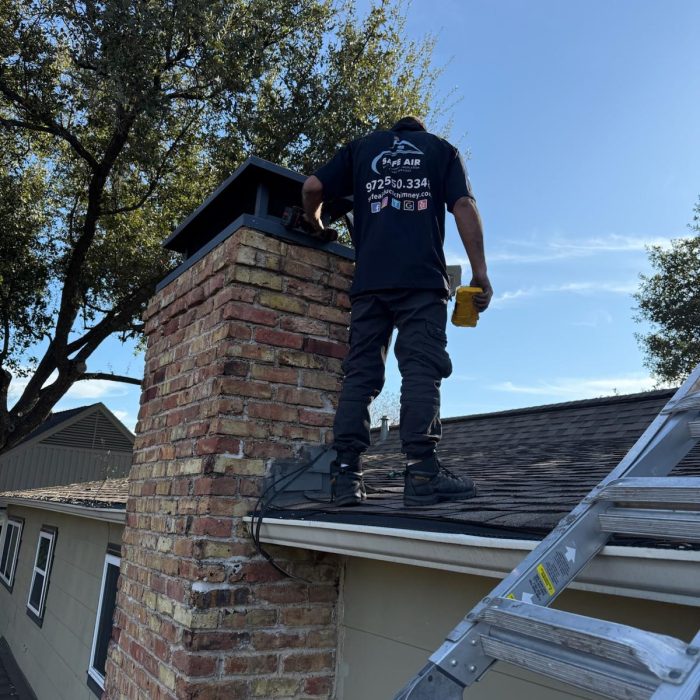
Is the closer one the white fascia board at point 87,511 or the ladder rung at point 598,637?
the ladder rung at point 598,637

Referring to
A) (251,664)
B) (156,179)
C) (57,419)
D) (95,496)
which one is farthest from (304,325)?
(57,419)

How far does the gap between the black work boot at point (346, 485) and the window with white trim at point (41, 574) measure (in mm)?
8235

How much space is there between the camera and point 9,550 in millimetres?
14523

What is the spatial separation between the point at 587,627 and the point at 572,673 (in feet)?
0.30

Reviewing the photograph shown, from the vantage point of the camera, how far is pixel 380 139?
3193 mm

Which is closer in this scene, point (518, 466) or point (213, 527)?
point (213, 527)

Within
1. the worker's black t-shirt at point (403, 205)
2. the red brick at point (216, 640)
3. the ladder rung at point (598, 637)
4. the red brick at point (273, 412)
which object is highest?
the worker's black t-shirt at point (403, 205)

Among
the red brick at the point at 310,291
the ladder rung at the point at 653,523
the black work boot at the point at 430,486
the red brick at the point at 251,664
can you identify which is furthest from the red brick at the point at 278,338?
the ladder rung at the point at 653,523

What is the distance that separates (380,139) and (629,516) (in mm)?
2213

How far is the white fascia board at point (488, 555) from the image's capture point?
1.49 m

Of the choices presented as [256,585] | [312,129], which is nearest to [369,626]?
[256,585]

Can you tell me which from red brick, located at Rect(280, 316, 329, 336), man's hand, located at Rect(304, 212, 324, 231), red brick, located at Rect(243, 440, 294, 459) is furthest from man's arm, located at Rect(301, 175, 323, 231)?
red brick, located at Rect(243, 440, 294, 459)

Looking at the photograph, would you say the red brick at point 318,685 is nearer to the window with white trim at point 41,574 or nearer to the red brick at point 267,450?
the red brick at point 267,450

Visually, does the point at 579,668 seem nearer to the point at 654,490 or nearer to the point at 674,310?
the point at 654,490
